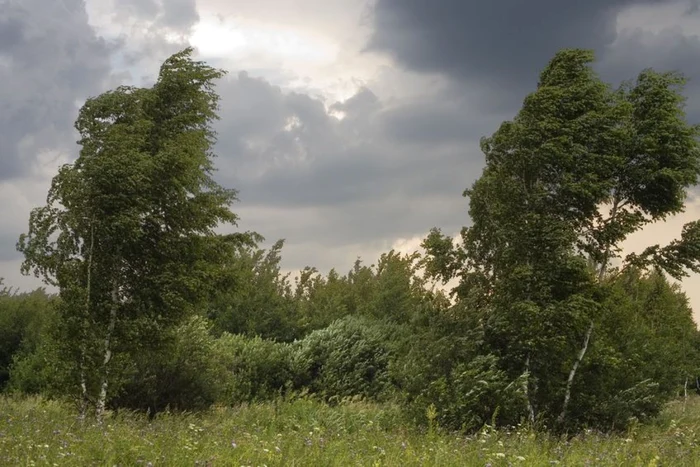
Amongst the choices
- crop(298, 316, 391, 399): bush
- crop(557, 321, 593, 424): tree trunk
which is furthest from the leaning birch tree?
crop(298, 316, 391, 399): bush

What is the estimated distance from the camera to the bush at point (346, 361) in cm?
3456

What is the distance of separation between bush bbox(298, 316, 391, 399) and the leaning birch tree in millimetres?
16309

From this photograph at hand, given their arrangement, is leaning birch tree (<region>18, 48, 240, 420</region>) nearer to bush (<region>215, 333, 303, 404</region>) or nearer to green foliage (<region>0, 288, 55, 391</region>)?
bush (<region>215, 333, 303, 404</region>)

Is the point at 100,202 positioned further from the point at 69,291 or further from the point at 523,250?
the point at 523,250

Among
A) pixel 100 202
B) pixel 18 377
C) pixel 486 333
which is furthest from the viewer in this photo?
pixel 18 377

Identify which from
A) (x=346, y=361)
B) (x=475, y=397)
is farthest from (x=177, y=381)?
(x=475, y=397)

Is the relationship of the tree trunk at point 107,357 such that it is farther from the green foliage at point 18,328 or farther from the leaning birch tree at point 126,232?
the green foliage at point 18,328

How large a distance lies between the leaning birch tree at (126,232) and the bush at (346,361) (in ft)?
53.5

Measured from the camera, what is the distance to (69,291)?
1797 cm

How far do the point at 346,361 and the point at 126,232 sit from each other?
19.3 metres

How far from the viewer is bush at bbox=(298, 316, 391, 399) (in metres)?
34.6

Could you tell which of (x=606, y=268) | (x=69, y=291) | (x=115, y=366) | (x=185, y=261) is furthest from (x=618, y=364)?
(x=69, y=291)

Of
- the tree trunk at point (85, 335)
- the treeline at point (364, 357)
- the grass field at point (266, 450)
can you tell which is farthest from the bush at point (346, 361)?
the grass field at point (266, 450)

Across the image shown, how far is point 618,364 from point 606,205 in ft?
14.7
